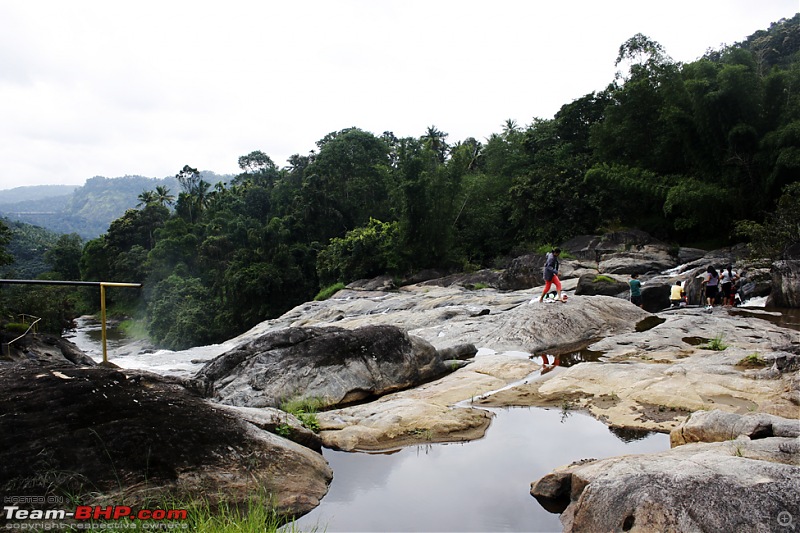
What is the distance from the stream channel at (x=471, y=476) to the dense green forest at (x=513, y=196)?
14.5 m

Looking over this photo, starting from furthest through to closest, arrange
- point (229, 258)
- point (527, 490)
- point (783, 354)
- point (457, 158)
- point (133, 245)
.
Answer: point (133, 245)
point (229, 258)
point (457, 158)
point (783, 354)
point (527, 490)

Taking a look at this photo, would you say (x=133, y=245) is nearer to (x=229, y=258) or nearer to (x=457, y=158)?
(x=229, y=258)

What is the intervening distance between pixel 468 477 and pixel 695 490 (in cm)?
220

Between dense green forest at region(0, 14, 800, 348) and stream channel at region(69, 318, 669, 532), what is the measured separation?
47.5ft

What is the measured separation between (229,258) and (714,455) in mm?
44518

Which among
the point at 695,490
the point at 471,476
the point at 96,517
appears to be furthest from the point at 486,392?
the point at 96,517

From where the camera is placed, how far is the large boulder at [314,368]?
24.1 ft

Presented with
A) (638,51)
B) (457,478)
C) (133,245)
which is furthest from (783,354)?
(133,245)

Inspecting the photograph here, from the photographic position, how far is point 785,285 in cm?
1458

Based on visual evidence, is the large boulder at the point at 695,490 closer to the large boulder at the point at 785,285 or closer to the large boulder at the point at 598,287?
the large boulder at the point at 785,285

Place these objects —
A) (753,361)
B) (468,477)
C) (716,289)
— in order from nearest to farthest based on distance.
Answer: (468,477)
(753,361)
(716,289)

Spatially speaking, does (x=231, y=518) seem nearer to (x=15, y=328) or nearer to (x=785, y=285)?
(x=15, y=328)

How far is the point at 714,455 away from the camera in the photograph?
3.79 m

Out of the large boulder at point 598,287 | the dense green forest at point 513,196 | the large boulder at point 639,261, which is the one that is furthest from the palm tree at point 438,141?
the large boulder at point 598,287
